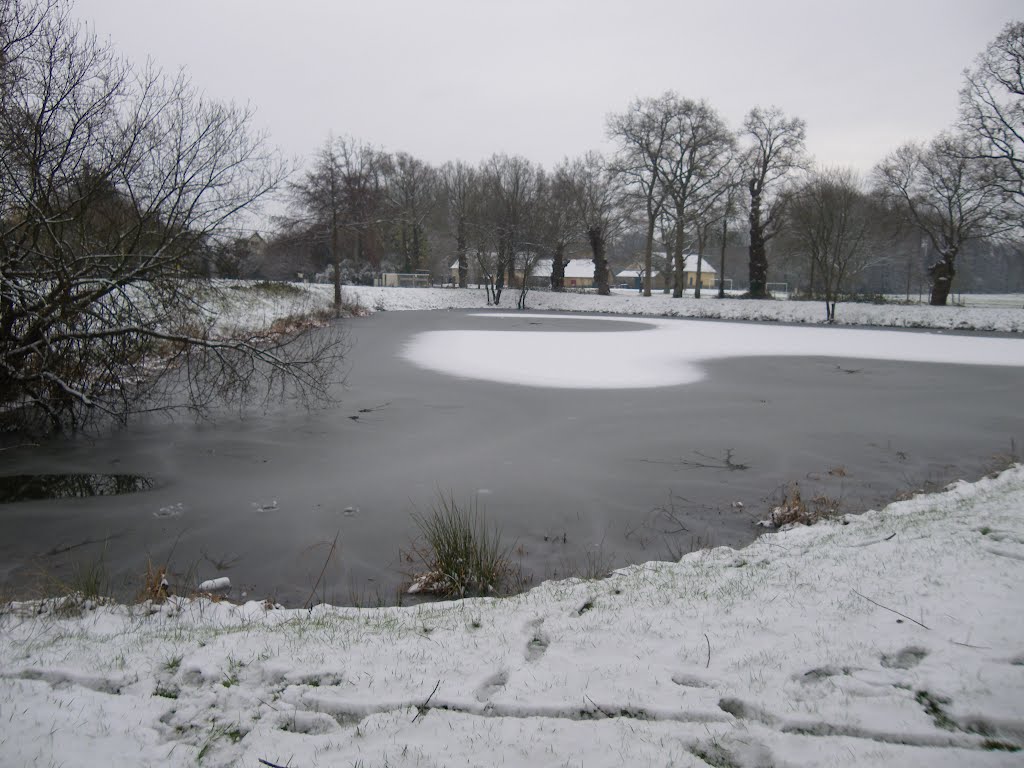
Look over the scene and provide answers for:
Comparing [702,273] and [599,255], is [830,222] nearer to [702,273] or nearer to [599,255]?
[599,255]

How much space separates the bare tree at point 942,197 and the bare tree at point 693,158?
31.5 feet

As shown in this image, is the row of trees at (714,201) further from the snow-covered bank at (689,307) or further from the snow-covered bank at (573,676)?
the snow-covered bank at (573,676)

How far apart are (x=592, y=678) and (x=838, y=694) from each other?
1.10 metres

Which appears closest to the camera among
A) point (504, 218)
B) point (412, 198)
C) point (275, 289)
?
point (275, 289)

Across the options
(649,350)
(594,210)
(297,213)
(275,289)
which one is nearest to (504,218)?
(594,210)

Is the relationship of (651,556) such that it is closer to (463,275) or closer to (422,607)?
(422,607)

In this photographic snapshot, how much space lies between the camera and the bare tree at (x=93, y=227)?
952cm

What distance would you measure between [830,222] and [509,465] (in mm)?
33762

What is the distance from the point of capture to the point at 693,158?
43938mm

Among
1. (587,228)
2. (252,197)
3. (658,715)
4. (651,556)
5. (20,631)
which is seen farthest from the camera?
(587,228)

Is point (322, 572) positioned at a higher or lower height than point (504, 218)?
lower

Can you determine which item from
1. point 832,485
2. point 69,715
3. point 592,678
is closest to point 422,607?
Result: point 592,678

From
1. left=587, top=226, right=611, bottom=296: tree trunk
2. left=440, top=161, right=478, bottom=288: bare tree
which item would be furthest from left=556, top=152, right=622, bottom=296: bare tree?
left=440, top=161, right=478, bottom=288: bare tree

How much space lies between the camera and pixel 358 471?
29.7 feet
